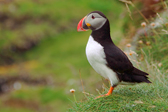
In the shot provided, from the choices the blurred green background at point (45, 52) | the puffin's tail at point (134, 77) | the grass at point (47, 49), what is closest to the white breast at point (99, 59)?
the puffin's tail at point (134, 77)

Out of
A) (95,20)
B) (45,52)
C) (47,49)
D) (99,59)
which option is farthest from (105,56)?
(47,49)

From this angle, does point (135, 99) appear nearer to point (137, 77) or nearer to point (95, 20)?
point (137, 77)

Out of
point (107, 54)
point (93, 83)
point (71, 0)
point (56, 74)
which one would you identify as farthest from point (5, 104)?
point (71, 0)

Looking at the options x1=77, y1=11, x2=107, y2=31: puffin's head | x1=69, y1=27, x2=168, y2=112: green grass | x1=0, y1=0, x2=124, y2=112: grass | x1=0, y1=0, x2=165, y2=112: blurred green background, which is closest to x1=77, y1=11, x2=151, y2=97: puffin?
x1=77, y1=11, x2=107, y2=31: puffin's head

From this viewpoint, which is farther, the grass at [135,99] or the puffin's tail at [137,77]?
the puffin's tail at [137,77]

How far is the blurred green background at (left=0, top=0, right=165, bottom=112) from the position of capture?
7.99m

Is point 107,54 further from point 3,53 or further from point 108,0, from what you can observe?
point 108,0

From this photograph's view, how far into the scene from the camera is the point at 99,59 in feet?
11.6

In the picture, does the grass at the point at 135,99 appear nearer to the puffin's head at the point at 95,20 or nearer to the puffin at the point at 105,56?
the puffin at the point at 105,56

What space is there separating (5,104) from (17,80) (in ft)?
4.22

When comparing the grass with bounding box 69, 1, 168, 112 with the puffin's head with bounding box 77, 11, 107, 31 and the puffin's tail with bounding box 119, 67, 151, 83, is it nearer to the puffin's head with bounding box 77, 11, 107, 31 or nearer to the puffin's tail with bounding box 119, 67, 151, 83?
the puffin's tail with bounding box 119, 67, 151, 83

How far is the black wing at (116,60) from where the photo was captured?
3.54 metres

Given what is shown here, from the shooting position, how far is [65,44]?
1094cm

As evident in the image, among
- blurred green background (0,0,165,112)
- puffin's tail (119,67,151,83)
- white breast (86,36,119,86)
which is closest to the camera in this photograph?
white breast (86,36,119,86)
